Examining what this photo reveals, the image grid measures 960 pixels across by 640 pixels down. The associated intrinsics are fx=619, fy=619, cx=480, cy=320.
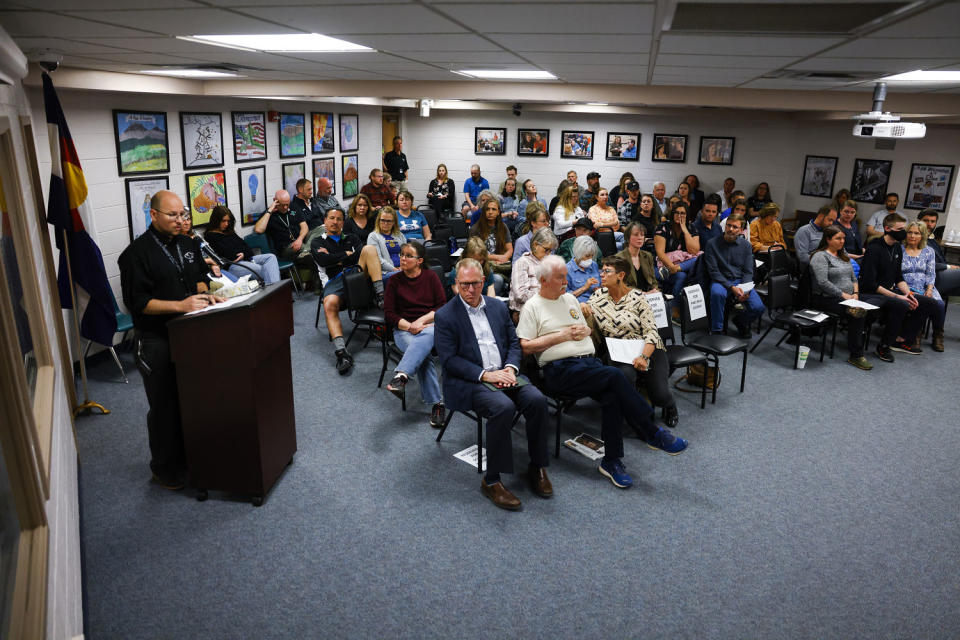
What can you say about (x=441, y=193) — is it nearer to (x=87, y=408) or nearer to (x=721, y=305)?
(x=721, y=305)

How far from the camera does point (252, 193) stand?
317 inches

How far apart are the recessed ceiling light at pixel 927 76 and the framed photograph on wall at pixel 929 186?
6967mm

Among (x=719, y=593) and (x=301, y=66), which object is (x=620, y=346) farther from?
(x=301, y=66)

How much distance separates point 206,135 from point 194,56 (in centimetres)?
347

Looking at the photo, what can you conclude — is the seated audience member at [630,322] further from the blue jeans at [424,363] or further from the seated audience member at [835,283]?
the seated audience member at [835,283]

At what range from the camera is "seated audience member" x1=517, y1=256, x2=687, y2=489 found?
400 centimetres

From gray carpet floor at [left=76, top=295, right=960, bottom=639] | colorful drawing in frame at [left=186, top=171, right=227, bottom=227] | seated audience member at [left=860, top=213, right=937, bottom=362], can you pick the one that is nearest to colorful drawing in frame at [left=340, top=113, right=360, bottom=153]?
colorful drawing in frame at [left=186, top=171, right=227, bottom=227]

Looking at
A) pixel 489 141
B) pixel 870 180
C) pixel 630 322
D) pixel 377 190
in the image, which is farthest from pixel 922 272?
pixel 489 141

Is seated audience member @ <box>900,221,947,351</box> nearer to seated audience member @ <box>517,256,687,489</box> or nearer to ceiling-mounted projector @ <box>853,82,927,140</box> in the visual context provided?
ceiling-mounted projector @ <box>853,82,927,140</box>

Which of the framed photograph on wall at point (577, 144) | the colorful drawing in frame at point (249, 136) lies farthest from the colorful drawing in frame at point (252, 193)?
the framed photograph on wall at point (577, 144)

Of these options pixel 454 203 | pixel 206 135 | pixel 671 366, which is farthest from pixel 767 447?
pixel 454 203

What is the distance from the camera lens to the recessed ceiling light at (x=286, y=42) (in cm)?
313

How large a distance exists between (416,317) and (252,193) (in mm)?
4177

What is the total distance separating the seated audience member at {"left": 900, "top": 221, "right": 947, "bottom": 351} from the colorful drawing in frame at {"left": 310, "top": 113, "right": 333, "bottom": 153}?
794 centimetres
